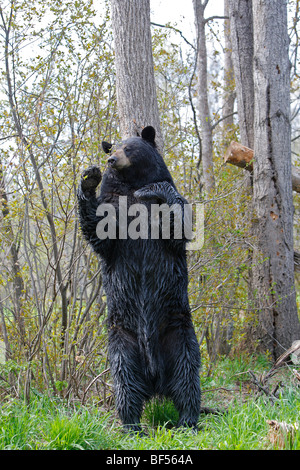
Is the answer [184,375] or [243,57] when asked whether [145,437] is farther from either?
[243,57]

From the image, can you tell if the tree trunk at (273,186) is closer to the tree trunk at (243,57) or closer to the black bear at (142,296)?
the tree trunk at (243,57)

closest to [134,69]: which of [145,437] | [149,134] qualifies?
[149,134]

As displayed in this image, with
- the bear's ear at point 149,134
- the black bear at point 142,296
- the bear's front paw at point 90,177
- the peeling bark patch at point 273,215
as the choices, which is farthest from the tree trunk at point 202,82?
the bear's front paw at point 90,177

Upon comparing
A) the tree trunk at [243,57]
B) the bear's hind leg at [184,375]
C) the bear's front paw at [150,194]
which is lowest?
the bear's hind leg at [184,375]

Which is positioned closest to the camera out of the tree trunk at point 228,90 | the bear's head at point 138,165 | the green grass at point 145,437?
the green grass at point 145,437

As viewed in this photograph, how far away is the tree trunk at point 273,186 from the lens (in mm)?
6645

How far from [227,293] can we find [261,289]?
58 centimetres

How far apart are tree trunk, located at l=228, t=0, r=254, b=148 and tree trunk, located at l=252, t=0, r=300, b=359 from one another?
629 millimetres

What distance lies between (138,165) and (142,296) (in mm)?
1278

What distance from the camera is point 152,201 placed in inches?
174

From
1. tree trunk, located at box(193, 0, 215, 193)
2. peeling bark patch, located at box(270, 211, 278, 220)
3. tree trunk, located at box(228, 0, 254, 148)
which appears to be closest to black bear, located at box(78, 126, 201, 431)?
peeling bark patch, located at box(270, 211, 278, 220)

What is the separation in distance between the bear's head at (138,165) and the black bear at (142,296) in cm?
1

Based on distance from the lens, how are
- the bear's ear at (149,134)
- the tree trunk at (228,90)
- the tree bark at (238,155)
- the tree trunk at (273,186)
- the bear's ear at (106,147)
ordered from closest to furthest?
the bear's ear at (149,134), the bear's ear at (106,147), the tree trunk at (273,186), the tree bark at (238,155), the tree trunk at (228,90)

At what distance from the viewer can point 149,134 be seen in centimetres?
474
